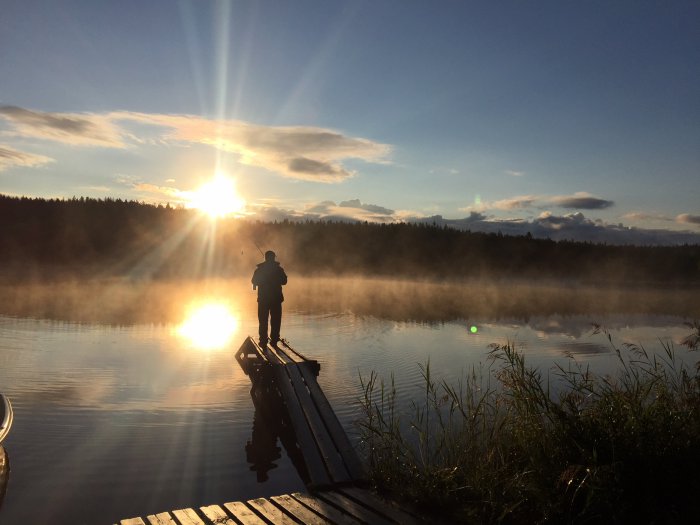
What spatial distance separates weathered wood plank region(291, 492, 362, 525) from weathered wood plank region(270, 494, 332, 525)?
6 cm

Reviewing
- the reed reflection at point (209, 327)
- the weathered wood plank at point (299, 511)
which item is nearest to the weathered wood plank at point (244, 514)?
the weathered wood plank at point (299, 511)

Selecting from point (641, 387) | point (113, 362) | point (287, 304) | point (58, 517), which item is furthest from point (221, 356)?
point (287, 304)

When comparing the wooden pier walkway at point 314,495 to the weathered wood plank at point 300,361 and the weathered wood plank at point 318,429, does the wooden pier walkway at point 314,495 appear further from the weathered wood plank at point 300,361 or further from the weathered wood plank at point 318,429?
the weathered wood plank at point 300,361

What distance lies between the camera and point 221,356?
52.0 feet

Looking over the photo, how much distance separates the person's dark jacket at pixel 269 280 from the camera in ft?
43.1

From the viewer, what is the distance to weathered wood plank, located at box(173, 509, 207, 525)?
512 centimetres

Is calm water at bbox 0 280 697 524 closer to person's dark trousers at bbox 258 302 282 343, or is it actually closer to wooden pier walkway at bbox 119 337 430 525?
wooden pier walkway at bbox 119 337 430 525

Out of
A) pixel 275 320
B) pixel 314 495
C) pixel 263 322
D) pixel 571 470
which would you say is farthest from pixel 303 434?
pixel 263 322

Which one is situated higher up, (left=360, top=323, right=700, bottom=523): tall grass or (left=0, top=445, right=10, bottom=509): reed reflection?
(left=360, top=323, right=700, bottom=523): tall grass

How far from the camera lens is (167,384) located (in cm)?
1216

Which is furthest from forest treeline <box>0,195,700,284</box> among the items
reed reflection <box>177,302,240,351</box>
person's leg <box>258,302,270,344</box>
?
person's leg <box>258,302,270,344</box>

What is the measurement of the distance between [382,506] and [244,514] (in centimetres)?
129

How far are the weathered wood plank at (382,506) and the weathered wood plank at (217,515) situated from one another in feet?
4.11

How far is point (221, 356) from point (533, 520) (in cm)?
1209
